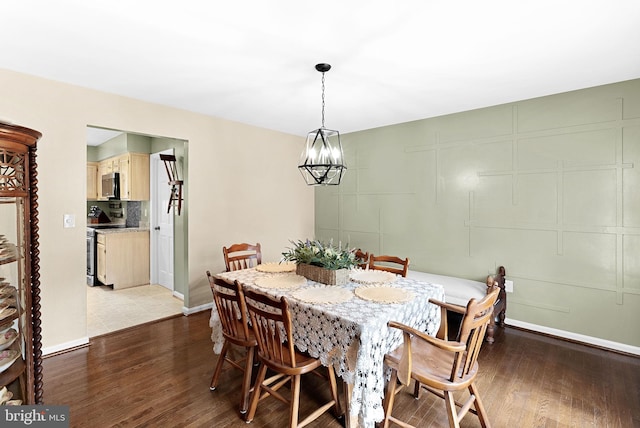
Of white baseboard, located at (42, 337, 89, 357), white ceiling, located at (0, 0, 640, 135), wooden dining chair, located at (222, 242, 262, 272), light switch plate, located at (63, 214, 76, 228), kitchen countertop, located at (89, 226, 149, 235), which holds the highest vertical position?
white ceiling, located at (0, 0, 640, 135)

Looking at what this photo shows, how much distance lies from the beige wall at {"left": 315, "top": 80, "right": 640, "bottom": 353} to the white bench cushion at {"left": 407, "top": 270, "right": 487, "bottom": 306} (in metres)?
0.19

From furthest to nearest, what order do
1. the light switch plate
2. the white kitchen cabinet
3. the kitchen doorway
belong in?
1. the white kitchen cabinet
2. the kitchen doorway
3. the light switch plate

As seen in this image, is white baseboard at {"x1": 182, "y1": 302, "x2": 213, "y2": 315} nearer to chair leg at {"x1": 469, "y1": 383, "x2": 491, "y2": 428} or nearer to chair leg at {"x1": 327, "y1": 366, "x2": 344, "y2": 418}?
chair leg at {"x1": 327, "y1": 366, "x2": 344, "y2": 418}

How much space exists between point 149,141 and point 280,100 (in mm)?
2782

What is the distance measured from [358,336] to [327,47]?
6.39 feet

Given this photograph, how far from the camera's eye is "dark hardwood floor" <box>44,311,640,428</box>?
203 cm

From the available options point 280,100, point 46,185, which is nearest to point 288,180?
point 280,100

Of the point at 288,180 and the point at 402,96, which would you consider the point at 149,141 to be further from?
the point at 402,96

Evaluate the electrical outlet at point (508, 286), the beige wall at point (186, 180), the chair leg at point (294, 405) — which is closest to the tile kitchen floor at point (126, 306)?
the beige wall at point (186, 180)

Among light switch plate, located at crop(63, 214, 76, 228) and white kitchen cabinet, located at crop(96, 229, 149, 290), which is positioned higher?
light switch plate, located at crop(63, 214, 76, 228)

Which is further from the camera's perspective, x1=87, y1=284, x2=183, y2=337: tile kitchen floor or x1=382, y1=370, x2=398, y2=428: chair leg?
x1=87, y1=284, x2=183, y2=337: tile kitchen floor

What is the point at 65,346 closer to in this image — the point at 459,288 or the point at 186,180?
the point at 186,180

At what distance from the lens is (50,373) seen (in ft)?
8.34

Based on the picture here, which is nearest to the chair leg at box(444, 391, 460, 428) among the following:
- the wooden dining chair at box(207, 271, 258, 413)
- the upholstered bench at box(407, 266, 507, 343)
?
the wooden dining chair at box(207, 271, 258, 413)
